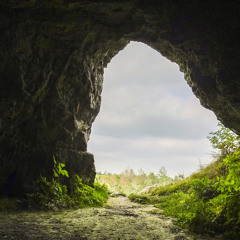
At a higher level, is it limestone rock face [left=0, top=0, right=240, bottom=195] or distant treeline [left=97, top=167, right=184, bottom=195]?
limestone rock face [left=0, top=0, right=240, bottom=195]

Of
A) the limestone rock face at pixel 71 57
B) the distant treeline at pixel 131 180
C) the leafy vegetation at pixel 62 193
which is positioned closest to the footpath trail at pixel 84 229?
the leafy vegetation at pixel 62 193

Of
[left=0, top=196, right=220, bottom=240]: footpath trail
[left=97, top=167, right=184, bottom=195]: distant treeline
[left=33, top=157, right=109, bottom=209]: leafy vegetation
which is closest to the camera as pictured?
[left=0, top=196, right=220, bottom=240]: footpath trail

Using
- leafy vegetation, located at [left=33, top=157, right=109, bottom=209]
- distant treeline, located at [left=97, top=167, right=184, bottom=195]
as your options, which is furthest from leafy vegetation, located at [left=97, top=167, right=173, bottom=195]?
leafy vegetation, located at [left=33, top=157, right=109, bottom=209]

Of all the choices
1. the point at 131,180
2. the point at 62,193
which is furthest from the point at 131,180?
the point at 62,193

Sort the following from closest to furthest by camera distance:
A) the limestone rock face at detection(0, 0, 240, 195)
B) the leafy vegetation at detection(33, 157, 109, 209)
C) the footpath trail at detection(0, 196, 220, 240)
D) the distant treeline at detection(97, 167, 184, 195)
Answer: the footpath trail at detection(0, 196, 220, 240)
the limestone rock face at detection(0, 0, 240, 195)
the leafy vegetation at detection(33, 157, 109, 209)
the distant treeline at detection(97, 167, 184, 195)

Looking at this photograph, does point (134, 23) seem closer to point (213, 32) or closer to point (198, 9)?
point (198, 9)

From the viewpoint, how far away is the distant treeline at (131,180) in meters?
17.2

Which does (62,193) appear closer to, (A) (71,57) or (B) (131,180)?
(A) (71,57)

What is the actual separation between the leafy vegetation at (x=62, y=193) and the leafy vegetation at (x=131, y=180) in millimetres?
8664

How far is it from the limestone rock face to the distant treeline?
32.7 feet

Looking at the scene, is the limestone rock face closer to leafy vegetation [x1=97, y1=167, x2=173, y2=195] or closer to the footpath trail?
the footpath trail

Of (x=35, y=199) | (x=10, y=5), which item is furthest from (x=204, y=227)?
(x=10, y=5)

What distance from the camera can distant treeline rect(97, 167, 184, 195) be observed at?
17242mm

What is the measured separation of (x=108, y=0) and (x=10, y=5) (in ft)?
8.53
